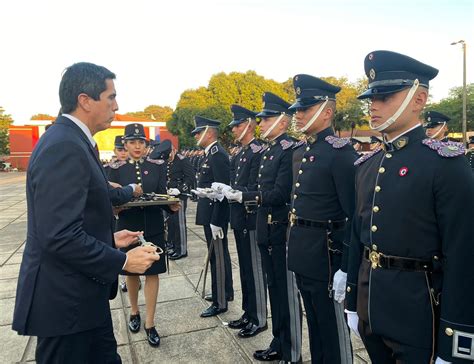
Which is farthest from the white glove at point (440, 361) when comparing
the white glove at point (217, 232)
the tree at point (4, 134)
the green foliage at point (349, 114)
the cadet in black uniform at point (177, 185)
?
the tree at point (4, 134)

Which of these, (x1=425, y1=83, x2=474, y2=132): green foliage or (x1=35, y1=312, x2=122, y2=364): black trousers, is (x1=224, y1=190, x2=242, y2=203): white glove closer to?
(x1=35, y1=312, x2=122, y2=364): black trousers

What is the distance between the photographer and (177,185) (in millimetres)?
8781

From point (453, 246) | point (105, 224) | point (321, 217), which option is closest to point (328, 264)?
point (321, 217)

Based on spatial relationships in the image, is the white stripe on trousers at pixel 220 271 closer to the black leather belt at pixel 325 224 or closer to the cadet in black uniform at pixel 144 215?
the cadet in black uniform at pixel 144 215

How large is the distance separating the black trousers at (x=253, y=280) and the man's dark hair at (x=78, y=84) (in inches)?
102

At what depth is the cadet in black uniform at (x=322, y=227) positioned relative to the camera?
2.92 meters

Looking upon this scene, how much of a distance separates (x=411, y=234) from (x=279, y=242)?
1836 mm

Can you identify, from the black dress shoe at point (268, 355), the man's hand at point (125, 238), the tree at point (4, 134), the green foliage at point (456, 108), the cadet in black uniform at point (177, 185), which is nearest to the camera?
the man's hand at point (125, 238)

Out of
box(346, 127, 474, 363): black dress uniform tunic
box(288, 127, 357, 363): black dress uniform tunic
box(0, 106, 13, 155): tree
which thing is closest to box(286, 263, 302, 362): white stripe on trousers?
box(288, 127, 357, 363): black dress uniform tunic

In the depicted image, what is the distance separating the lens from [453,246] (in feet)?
5.96

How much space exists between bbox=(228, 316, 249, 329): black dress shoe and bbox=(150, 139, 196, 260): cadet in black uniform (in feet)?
9.00

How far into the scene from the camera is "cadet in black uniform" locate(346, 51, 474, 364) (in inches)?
70.9

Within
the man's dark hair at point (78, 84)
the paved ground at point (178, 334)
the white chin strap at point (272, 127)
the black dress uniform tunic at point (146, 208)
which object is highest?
the man's dark hair at point (78, 84)

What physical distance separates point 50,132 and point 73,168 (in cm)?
32
